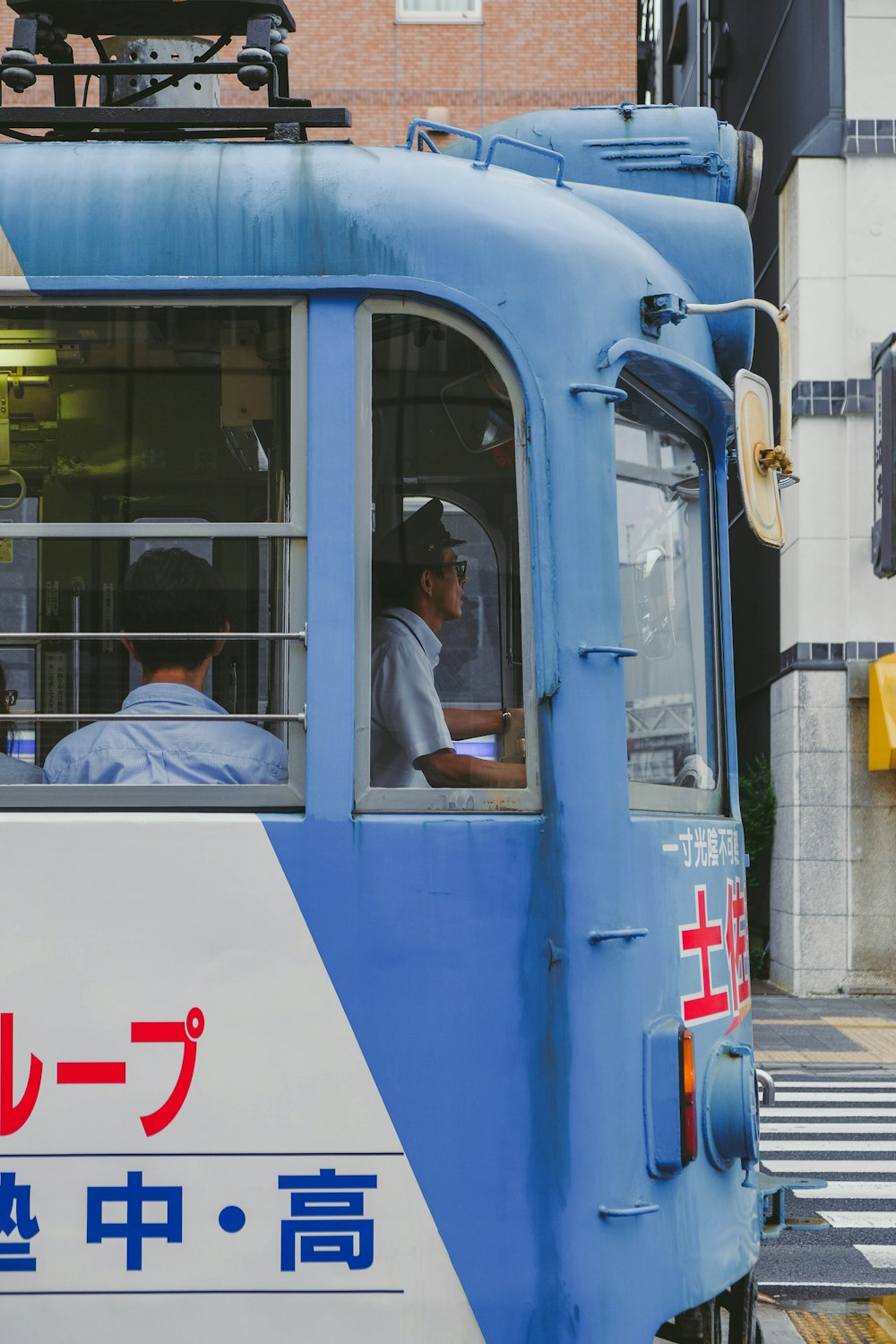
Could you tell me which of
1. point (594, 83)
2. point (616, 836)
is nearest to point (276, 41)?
point (616, 836)

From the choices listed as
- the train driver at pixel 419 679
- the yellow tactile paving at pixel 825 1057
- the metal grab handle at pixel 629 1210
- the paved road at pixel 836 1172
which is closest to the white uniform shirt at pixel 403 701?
the train driver at pixel 419 679

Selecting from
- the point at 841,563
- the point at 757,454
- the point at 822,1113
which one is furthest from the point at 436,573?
the point at 841,563

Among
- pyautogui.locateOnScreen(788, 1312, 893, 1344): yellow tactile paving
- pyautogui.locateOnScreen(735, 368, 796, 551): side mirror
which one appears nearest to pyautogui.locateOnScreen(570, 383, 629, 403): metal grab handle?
pyautogui.locateOnScreen(735, 368, 796, 551): side mirror

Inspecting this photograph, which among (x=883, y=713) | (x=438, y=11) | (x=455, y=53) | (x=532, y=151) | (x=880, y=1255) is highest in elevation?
(x=438, y=11)

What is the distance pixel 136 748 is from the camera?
9.53 ft

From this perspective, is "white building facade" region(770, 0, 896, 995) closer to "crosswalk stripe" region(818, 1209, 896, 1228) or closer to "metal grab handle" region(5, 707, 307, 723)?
"crosswalk stripe" region(818, 1209, 896, 1228)

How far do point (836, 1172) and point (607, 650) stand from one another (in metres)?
5.95

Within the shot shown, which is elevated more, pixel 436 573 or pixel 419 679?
pixel 436 573

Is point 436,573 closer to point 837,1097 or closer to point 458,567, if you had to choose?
point 458,567

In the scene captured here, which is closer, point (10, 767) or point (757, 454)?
point (10, 767)

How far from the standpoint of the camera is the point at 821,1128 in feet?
29.9

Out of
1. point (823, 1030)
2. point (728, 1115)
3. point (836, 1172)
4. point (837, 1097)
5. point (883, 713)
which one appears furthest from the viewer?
point (883, 713)

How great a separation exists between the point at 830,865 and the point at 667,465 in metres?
12.3

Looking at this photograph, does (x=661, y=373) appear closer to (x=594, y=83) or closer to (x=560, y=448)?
(x=560, y=448)
